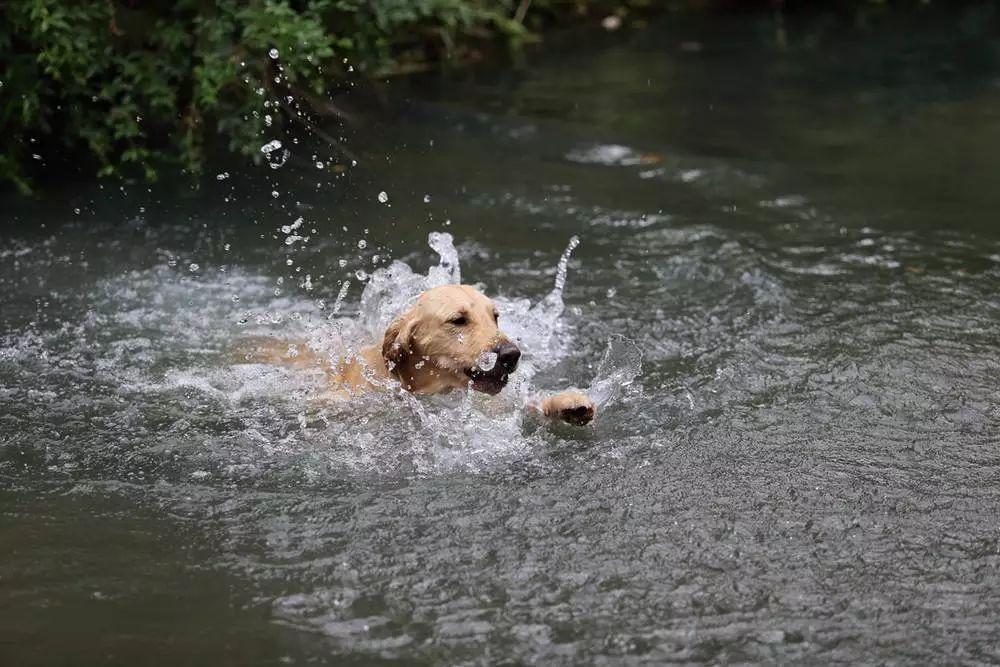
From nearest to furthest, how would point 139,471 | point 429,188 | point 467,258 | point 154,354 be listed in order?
point 139,471
point 154,354
point 467,258
point 429,188

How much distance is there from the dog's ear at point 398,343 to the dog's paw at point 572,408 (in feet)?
2.44

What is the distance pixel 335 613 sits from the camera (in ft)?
13.0

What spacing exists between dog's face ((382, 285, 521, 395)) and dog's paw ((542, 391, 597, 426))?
0.87 ft

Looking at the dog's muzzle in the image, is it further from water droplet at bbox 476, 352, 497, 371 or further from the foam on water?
the foam on water

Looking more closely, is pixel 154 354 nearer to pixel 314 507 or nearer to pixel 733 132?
pixel 314 507

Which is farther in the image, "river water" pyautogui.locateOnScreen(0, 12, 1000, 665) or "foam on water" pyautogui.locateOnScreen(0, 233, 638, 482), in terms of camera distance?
"foam on water" pyautogui.locateOnScreen(0, 233, 638, 482)

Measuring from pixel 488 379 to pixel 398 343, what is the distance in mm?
511

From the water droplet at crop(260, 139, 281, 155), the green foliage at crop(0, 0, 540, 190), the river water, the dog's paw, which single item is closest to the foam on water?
the river water

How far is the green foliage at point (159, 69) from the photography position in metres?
7.96

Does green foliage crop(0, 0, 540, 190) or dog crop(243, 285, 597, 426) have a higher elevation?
green foliage crop(0, 0, 540, 190)

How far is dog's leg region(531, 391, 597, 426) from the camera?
5270 millimetres

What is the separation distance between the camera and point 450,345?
5426mm

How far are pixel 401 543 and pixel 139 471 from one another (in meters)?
1.38

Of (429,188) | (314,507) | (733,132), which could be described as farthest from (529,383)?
(733,132)
